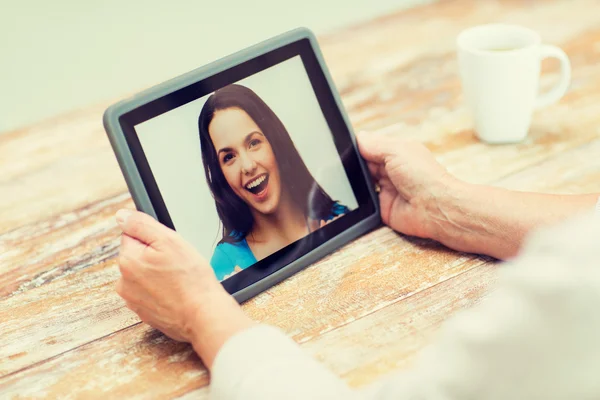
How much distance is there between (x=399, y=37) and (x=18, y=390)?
1024mm

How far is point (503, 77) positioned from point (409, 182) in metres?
0.25

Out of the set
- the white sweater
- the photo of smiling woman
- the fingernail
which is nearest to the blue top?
the photo of smiling woman

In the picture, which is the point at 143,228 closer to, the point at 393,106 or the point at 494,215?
the point at 494,215

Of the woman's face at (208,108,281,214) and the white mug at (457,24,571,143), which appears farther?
the white mug at (457,24,571,143)

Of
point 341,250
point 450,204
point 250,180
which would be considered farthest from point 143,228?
point 450,204

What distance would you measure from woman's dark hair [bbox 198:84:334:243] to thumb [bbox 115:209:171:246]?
0.28 ft

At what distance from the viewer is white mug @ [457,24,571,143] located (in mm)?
941

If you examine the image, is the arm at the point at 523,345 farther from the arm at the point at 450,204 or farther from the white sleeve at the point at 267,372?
the arm at the point at 450,204

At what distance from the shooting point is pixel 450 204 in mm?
810

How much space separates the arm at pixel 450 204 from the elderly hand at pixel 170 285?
28 cm

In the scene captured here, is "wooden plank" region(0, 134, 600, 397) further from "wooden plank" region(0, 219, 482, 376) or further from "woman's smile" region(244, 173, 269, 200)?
"woman's smile" region(244, 173, 269, 200)

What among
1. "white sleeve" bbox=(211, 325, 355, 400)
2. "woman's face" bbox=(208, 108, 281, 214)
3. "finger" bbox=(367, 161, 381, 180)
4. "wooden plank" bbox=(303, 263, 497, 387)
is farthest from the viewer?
"finger" bbox=(367, 161, 381, 180)

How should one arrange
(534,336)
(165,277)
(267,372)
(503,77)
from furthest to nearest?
(503,77), (165,277), (267,372), (534,336)

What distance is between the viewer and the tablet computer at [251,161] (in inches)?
28.3
